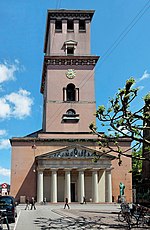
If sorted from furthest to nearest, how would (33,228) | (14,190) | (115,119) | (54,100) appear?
(54,100)
(14,190)
(115,119)
(33,228)

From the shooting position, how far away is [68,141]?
6109 centimetres

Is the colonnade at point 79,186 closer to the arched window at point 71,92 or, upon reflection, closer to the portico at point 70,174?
the portico at point 70,174

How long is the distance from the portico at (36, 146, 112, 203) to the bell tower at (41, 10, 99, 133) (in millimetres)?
7478

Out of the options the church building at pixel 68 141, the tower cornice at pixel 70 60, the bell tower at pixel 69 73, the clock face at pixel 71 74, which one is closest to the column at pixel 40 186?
the church building at pixel 68 141

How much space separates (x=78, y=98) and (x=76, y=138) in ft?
26.0

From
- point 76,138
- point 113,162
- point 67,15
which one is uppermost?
point 67,15

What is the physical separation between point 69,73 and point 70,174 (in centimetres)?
1908

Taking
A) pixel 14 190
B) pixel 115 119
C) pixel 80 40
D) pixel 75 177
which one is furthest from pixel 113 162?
pixel 115 119

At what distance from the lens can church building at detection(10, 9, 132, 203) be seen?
56438 mm

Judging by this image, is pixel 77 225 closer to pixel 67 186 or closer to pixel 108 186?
pixel 67 186

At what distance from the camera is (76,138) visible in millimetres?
61406

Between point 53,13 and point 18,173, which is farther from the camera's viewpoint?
point 53,13

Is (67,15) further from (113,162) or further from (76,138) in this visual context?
(113,162)

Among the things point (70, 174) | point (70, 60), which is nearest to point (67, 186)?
point (70, 174)
